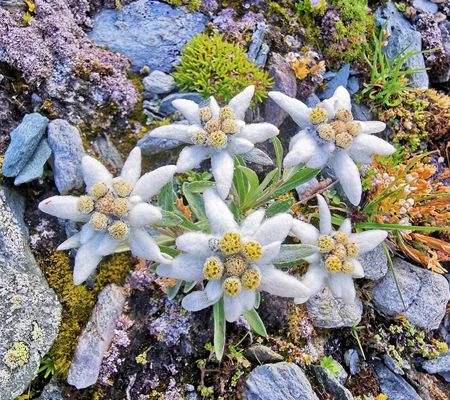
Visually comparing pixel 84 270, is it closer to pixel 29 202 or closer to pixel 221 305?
pixel 221 305

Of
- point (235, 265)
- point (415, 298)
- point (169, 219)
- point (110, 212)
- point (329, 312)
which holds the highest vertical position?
point (235, 265)

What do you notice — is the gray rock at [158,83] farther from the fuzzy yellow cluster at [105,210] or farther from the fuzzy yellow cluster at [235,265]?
the fuzzy yellow cluster at [235,265]

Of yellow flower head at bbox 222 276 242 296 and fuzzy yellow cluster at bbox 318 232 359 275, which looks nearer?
yellow flower head at bbox 222 276 242 296

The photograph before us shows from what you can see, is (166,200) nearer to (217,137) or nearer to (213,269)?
(217,137)

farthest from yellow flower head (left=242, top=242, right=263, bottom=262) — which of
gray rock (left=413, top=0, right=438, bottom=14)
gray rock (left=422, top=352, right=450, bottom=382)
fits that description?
gray rock (left=413, top=0, right=438, bottom=14)

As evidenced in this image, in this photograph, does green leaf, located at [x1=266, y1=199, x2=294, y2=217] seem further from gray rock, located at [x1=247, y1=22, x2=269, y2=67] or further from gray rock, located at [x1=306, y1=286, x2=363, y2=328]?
gray rock, located at [x1=247, y1=22, x2=269, y2=67]

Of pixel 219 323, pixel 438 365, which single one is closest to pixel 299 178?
pixel 219 323
